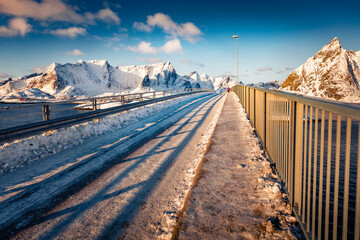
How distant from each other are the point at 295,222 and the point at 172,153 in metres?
3.49

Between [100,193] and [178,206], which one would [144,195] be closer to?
[178,206]

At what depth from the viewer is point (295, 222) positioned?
7.93 ft

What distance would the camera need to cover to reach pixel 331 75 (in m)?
29.4

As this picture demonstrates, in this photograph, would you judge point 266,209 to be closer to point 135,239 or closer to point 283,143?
point 283,143

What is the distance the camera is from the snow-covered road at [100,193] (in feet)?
8.63

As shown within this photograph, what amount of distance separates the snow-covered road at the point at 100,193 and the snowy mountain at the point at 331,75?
31.7m

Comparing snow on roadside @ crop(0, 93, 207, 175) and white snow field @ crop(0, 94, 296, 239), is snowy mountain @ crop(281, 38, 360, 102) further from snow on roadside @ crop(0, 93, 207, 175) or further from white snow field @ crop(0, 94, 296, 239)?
snow on roadside @ crop(0, 93, 207, 175)

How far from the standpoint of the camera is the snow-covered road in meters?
2.63

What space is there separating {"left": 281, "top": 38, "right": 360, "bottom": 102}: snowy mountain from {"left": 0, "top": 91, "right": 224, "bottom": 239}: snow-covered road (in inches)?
1250

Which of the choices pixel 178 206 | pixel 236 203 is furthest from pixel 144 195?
pixel 236 203

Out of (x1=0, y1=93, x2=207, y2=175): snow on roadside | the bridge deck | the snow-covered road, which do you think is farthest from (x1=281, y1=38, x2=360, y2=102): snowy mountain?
(x1=0, y1=93, x2=207, y2=175): snow on roadside

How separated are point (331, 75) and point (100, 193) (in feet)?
123

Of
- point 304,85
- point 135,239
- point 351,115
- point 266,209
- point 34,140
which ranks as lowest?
point 135,239

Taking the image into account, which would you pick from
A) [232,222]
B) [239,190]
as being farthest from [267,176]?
[232,222]
